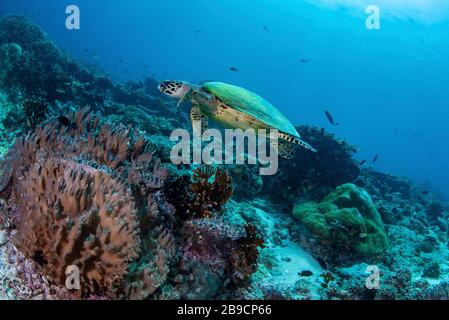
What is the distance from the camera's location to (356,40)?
Result: 91.9 m

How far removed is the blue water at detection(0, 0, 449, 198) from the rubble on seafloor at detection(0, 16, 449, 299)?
2321 inches

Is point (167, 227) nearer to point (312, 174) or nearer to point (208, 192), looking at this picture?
point (208, 192)

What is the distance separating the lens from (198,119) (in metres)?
6.47

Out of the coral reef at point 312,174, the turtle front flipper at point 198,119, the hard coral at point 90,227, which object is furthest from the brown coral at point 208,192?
the coral reef at point 312,174

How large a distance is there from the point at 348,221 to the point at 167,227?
16.2 feet

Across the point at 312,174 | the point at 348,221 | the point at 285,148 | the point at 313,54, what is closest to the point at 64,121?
the point at 285,148

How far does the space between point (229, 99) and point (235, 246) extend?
9.65 ft

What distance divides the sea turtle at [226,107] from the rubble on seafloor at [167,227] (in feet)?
3.75

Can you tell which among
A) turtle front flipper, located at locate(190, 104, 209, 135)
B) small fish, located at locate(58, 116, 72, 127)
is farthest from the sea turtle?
small fish, located at locate(58, 116, 72, 127)

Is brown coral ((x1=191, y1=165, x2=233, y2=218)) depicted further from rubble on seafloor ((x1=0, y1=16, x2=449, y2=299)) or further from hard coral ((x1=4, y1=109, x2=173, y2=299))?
hard coral ((x1=4, y1=109, x2=173, y2=299))

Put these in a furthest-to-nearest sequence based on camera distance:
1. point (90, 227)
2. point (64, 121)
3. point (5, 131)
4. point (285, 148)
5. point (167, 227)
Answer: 1. point (285, 148)
2. point (5, 131)
3. point (64, 121)
4. point (167, 227)
5. point (90, 227)

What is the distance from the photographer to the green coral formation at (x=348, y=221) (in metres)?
7.27
